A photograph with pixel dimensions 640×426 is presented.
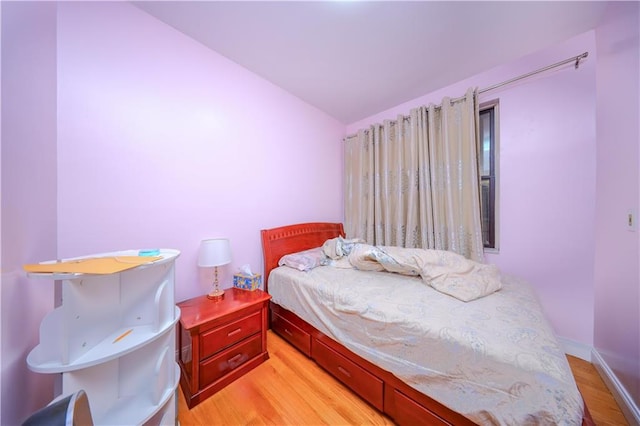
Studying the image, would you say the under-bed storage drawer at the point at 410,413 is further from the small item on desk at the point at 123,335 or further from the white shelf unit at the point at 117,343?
the small item on desk at the point at 123,335

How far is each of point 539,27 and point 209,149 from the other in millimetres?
2793

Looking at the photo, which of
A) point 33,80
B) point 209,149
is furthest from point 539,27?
point 33,80

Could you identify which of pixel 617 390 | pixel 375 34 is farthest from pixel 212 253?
pixel 617 390

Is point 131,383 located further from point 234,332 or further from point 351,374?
point 351,374

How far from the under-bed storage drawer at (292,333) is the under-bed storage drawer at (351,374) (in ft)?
0.32

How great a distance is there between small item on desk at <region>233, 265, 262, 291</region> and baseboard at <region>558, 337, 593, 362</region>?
2.75 m

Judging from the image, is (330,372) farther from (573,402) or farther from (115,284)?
(115,284)

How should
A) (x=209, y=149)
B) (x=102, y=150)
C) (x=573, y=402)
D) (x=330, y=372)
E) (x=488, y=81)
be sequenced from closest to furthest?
(x=573, y=402)
(x=102, y=150)
(x=330, y=372)
(x=209, y=149)
(x=488, y=81)

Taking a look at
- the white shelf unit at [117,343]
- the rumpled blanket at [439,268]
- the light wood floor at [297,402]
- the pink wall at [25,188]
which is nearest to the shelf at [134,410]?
the white shelf unit at [117,343]

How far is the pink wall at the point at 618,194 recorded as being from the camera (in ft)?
3.92

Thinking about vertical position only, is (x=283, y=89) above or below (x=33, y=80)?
above

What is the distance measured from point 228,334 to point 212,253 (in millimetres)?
606

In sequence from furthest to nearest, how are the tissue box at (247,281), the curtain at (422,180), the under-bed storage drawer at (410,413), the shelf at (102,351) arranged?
the curtain at (422,180), the tissue box at (247,281), the under-bed storage drawer at (410,413), the shelf at (102,351)

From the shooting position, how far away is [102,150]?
1307 mm
